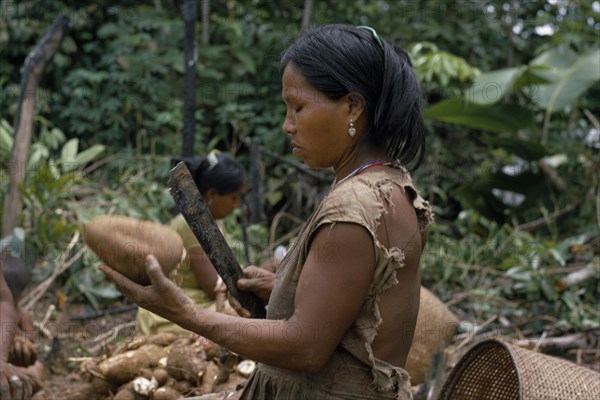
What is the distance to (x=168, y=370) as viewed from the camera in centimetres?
339

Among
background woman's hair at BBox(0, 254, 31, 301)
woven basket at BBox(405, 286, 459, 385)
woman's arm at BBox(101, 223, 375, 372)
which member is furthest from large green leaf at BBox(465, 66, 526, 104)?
woman's arm at BBox(101, 223, 375, 372)

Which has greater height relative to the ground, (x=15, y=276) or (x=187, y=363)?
(x=15, y=276)

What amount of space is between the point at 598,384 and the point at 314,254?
1.74 m

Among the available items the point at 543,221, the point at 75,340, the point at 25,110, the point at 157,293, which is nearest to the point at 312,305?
the point at 157,293

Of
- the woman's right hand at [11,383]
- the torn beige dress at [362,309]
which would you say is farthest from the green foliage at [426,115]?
the torn beige dress at [362,309]

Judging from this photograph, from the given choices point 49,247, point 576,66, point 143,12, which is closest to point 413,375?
point 49,247

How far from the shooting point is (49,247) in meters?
5.37

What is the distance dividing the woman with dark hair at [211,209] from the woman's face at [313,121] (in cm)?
192

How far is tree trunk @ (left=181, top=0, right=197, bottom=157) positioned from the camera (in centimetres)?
473

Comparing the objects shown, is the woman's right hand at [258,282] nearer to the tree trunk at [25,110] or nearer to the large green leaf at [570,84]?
the tree trunk at [25,110]

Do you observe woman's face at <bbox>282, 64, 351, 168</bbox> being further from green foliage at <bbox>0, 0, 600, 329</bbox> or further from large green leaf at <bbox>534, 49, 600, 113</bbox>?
large green leaf at <bbox>534, 49, 600, 113</bbox>

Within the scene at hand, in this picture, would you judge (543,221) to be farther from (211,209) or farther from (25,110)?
(25,110)

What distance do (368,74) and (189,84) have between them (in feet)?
10.3

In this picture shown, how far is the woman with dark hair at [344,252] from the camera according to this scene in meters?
1.64
